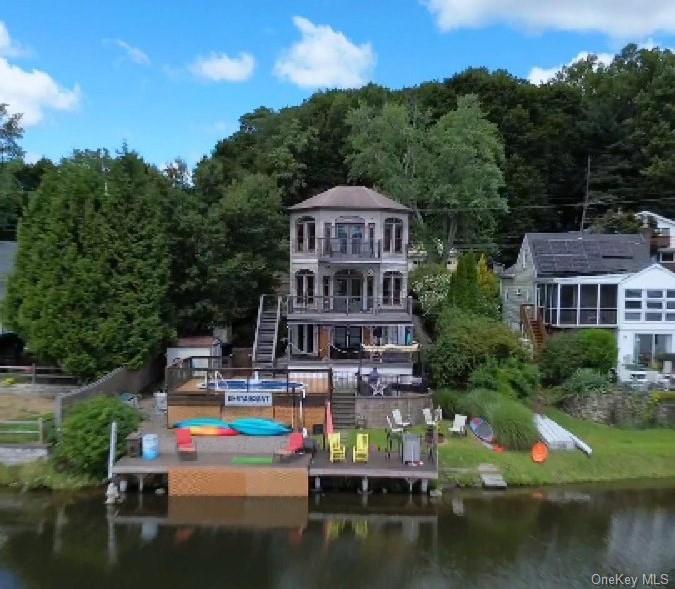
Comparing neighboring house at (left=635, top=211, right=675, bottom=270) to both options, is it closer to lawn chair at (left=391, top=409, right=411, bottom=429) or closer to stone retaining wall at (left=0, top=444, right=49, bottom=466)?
lawn chair at (left=391, top=409, right=411, bottom=429)

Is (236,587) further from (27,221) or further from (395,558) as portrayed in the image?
(27,221)

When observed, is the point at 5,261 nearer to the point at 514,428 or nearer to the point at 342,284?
the point at 342,284

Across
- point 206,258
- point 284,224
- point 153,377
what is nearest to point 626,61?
point 284,224

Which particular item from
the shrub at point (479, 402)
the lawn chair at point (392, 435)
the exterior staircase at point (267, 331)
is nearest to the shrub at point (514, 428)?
the shrub at point (479, 402)

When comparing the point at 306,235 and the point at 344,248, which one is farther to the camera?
the point at 306,235

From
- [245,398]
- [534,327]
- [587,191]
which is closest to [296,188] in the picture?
[534,327]

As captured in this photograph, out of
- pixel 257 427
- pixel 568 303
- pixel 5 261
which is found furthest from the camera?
pixel 5 261
